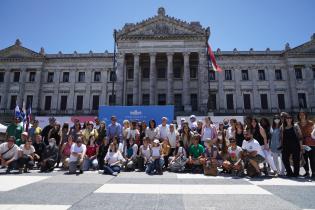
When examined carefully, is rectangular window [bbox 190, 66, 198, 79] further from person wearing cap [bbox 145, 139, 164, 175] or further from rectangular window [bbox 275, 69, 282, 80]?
person wearing cap [bbox 145, 139, 164, 175]

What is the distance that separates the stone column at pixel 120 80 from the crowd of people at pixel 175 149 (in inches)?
915

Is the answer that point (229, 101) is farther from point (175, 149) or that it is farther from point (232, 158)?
point (232, 158)

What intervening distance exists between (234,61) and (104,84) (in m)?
22.2

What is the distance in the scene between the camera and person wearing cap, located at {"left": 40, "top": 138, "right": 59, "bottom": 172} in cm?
971

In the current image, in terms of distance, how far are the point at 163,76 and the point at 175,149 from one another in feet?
94.8

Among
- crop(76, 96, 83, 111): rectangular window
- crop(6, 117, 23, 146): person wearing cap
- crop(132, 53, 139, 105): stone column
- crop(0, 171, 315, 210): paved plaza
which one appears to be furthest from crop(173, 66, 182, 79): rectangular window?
crop(0, 171, 315, 210): paved plaza

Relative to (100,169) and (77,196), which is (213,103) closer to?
(100,169)

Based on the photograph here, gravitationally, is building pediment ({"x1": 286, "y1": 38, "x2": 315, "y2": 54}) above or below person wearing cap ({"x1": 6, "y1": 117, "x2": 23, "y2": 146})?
above

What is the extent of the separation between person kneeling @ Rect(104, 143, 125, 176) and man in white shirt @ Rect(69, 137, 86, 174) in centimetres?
102

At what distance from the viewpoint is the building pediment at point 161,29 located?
36.0 m

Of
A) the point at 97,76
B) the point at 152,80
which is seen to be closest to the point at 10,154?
the point at 152,80

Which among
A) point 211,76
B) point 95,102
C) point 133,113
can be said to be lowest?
point 133,113

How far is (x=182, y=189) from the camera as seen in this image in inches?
243

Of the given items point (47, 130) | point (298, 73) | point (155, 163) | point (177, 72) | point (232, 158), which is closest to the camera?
point (232, 158)
